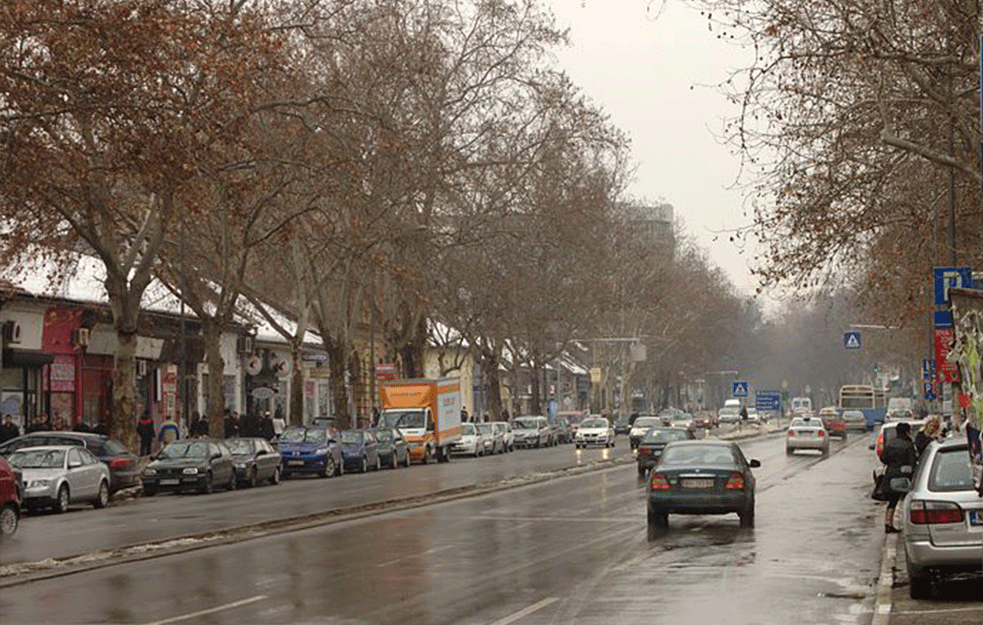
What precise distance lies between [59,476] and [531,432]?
2027 inches

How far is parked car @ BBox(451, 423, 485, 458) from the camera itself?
2800 inches

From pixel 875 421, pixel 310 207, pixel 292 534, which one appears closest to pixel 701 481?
pixel 292 534

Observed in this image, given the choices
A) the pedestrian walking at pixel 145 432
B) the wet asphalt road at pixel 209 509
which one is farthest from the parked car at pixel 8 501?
the pedestrian walking at pixel 145 432

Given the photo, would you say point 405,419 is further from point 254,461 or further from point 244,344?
point 254,461

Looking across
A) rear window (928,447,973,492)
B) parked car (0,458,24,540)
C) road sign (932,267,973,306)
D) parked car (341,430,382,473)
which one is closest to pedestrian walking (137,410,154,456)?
parked car (341,430,382,473)

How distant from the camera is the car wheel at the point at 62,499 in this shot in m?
35.5

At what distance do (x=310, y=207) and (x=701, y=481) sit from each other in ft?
81.8

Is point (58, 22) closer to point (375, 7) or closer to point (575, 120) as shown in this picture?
point (375, 7)

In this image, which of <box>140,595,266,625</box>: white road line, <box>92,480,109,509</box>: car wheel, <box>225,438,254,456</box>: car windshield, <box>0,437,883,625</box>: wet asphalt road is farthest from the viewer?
<box>225,438,254,456</box>: car windshield

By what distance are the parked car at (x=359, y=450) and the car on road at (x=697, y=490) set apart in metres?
27.5

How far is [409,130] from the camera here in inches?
2290

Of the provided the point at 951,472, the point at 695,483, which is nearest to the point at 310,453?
the point at 695,483

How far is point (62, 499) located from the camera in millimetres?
35656

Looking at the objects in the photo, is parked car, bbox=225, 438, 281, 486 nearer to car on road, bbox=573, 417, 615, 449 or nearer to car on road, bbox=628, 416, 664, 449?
car on road, bbox=628, 416, 664, 449
